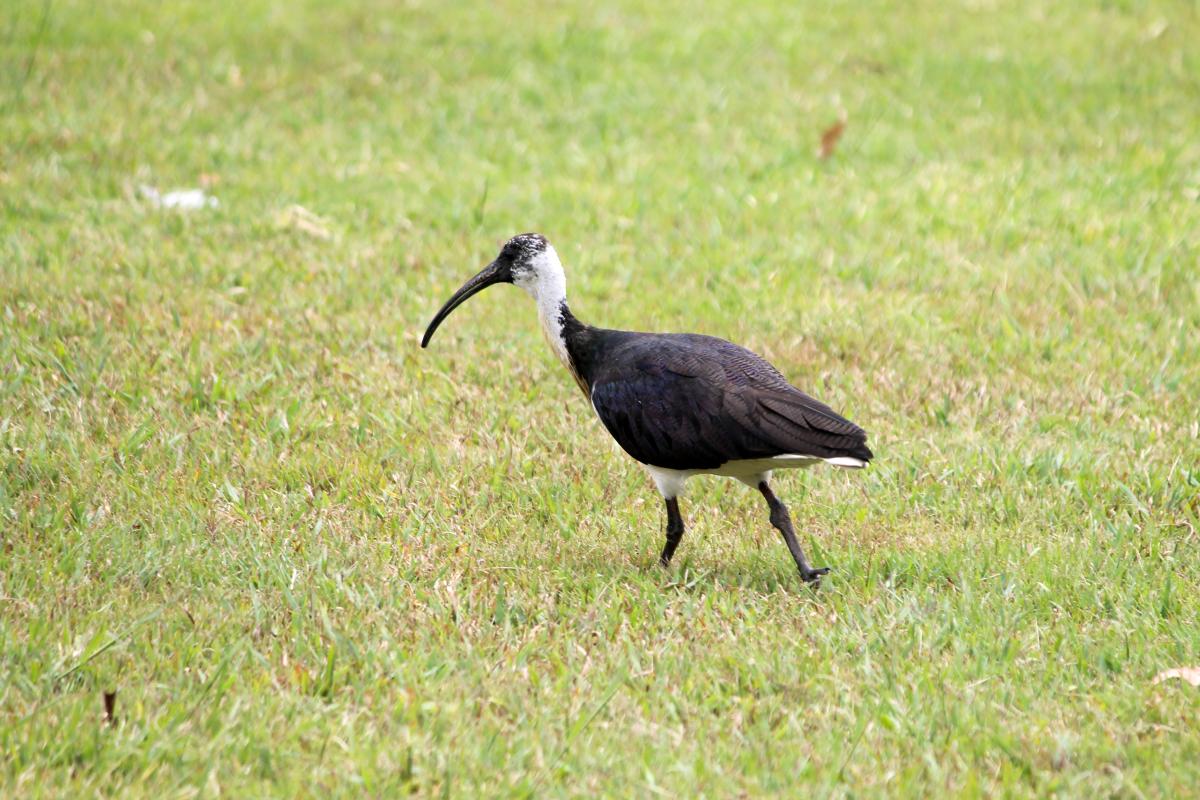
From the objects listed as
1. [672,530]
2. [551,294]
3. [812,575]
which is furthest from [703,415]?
[551,294]

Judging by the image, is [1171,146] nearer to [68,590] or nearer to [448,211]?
[448,211]

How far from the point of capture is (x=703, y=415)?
17.0ft

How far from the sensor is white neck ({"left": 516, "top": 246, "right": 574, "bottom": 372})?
19.1 feet

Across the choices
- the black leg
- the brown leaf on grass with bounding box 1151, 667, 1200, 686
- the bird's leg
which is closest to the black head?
the black leg

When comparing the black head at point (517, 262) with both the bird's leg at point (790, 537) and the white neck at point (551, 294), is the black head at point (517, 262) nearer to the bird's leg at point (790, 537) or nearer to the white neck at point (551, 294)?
the white neck at point (551, 294)

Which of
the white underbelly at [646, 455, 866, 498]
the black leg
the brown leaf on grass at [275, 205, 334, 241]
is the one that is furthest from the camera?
the brown leaf on grass at [275, 205, 334, 241]

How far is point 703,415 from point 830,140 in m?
5.62

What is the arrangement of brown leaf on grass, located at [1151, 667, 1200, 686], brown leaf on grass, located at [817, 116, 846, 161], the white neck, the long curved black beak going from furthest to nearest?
brown leaf on grass, located at [817, 116, 846, 161], the long curved black beak, the white neck, brown leaf on grass, located at [1151, 667, 1200, 686]

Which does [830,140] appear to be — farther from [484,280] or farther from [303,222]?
[484,280]

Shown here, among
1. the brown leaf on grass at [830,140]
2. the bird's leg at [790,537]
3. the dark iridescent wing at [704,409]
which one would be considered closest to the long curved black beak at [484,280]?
the dark iridescent wing at [704,409]

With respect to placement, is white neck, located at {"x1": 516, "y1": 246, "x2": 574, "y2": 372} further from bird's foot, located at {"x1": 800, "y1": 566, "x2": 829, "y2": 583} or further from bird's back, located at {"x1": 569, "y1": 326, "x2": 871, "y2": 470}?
bird's foot, located at {"x1": 800, "y1": 566, "x2": 829, "y2": 583}

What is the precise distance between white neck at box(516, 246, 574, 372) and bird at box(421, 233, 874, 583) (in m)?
0.07

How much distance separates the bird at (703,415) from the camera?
5027 millimetres


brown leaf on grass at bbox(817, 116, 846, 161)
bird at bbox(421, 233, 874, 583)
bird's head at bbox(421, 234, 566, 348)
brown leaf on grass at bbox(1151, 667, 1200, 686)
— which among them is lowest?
brown leaf on grass at bbox(1151, 667, 1200, 686)
